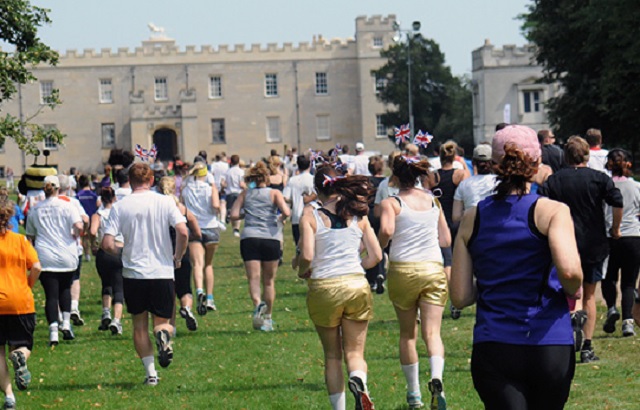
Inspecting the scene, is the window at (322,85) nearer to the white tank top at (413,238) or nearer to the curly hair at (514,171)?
the white tank top at (413,238)

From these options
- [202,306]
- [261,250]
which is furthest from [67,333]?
[261,250]

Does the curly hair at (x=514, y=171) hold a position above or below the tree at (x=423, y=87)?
below

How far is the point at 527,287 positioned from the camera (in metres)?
5.26

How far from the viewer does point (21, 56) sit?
1744 cm

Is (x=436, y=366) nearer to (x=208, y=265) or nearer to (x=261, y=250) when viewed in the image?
(x=261, y=250)

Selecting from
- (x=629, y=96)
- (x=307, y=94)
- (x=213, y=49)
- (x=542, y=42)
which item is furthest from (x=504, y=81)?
(x=629, y=96)

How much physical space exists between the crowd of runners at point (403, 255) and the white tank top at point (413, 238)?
1 cm

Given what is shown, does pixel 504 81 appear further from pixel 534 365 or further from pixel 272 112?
pixel 534 365

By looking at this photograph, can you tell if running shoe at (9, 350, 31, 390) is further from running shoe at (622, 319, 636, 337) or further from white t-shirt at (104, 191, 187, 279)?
running shoe at (622, 319, 636, 337)

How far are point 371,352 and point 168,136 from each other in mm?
76831

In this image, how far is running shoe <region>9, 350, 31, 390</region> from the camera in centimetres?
963

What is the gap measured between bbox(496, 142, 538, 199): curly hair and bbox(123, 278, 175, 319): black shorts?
538cm

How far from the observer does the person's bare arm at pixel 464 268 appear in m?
5.43

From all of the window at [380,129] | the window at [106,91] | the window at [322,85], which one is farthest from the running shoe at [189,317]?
the window at [106,91]
